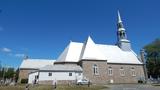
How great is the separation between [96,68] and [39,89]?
2006 centimetres

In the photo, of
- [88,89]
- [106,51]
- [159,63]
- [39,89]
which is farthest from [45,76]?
[159,63]

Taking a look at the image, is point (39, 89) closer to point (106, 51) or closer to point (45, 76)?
point (45, 76)

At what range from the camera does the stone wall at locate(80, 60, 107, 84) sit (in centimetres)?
4350

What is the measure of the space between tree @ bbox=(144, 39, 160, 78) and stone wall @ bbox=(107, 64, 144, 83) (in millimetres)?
15022

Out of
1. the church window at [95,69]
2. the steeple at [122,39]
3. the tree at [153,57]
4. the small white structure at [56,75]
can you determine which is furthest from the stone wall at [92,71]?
the tree at [153,57]

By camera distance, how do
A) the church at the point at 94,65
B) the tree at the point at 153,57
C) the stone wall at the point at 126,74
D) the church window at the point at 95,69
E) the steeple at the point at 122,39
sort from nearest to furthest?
the church at the point at 94,65, the church window at the point at 95,69, the stone wall at the point at 126,74, the steeple at the point at 122,39, the tree at the point at 153,57

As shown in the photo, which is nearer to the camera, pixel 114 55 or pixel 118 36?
pixel 114 55

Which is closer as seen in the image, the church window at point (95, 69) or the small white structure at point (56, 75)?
the small white structure at point (56, 75)

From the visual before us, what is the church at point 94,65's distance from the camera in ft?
133

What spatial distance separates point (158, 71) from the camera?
63750 mm

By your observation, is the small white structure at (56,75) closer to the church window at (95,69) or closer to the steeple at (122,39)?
the church window at (95,69)

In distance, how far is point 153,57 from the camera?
64.6 metres

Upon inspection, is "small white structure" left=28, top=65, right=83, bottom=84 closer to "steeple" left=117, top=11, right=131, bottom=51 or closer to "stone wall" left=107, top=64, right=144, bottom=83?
"stone wall" left=107, top=64, right=144, bottom=83

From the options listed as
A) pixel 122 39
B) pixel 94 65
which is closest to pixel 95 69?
pixel 94 65
